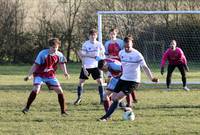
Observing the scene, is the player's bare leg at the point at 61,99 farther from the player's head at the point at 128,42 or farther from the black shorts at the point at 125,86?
the player's head at the point at 128,42

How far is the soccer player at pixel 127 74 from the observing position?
10.9m

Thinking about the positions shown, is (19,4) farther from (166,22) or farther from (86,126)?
(86,126)

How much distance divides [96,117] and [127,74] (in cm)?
127

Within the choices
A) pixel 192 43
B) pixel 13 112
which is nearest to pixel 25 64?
pixel 192 43

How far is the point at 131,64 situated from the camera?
433 inches

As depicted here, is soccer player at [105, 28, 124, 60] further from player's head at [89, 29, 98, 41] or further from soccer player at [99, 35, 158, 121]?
soccer player at [99, 35, 158, 121]

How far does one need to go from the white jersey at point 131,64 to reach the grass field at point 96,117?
3.00ft

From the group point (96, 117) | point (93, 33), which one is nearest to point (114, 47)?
point (93, 33)

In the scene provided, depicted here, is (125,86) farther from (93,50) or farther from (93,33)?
(93,50)

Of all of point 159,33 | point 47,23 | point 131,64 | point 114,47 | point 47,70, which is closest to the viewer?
point 131,64

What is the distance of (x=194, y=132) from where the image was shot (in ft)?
31.7

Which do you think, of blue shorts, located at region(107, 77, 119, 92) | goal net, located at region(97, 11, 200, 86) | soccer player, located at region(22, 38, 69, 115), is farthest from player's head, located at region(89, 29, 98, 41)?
goal net, located at region(97, 11, 200, 86)

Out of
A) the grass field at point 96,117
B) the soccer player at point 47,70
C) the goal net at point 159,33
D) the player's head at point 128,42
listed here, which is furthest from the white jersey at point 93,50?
the goal net at point 159,33

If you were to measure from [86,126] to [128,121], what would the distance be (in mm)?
1032
